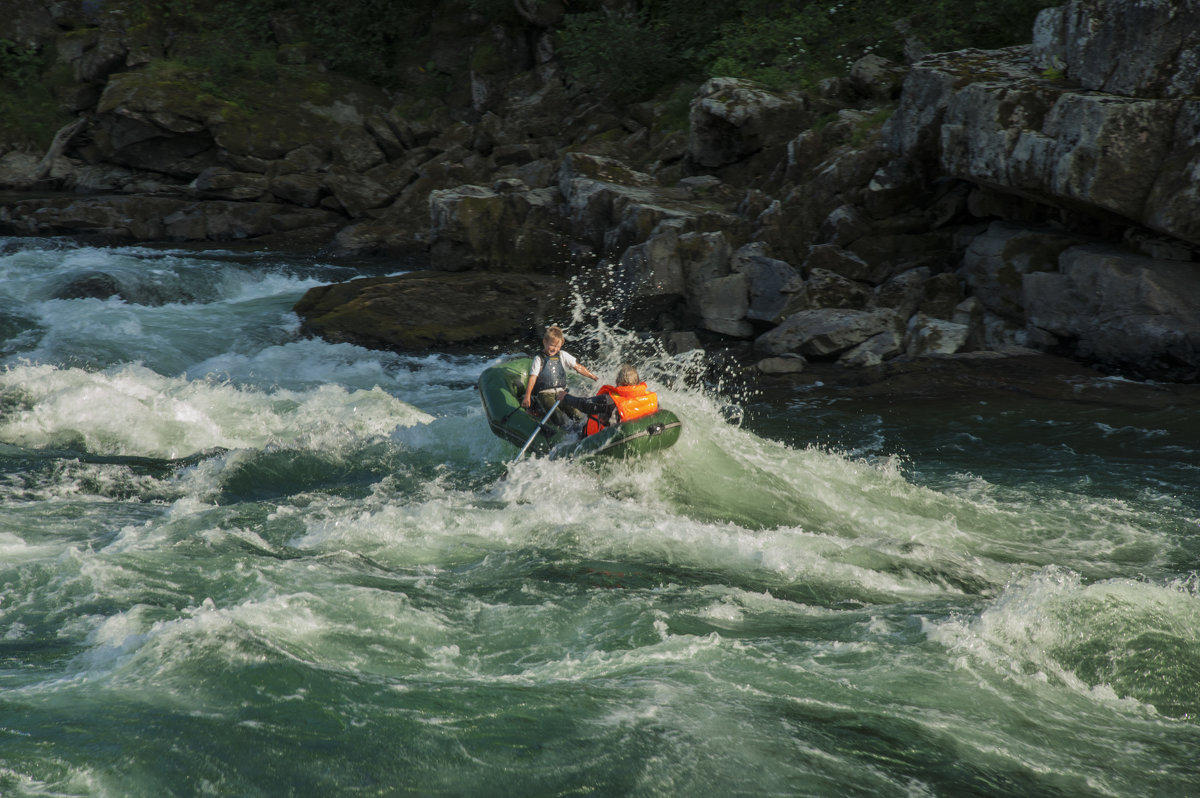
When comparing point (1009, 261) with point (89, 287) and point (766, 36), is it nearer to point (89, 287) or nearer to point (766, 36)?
point (766, 36)

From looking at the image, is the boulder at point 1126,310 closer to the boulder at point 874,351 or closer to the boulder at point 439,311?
the boulder at point 874,351

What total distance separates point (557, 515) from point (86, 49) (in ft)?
81.1

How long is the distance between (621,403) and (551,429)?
0.85 m

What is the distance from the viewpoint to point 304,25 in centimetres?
2662

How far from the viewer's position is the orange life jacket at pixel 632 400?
24.1 ft

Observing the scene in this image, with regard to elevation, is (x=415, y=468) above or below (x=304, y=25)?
below

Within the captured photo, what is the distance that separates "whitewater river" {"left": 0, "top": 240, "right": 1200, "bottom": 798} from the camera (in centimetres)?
347

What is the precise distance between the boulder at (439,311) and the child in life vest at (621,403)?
533 cm

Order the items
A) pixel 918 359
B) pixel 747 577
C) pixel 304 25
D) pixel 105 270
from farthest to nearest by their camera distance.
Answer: pixel 304 25 < pixel 105 270 < pixel 918 359 < pixel 747 577

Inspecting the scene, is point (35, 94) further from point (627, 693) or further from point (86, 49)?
point (627, 693)

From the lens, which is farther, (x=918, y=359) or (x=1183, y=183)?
(x=918, y=359)

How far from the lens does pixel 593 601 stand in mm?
5129

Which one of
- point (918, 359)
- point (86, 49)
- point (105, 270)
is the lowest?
point (105, 270)

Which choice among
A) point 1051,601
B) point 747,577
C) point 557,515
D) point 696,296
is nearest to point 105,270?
point 696,296
